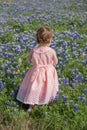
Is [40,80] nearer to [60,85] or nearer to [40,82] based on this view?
[40,82]

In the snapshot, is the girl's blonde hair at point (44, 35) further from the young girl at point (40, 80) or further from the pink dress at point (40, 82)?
the pink dress at point (40, 82)

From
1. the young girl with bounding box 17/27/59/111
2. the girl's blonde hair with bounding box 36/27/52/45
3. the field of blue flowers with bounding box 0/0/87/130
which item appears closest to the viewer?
the field of blue flowers with bounding box 0/0/87/130

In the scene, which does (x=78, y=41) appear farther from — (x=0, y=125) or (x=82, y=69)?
(x=0, y=125)

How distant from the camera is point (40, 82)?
6.05m

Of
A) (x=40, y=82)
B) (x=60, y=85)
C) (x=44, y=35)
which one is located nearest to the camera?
(x=44, y=35)

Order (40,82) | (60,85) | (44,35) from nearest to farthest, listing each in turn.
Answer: (44,35) → (40,82) → (60,85)

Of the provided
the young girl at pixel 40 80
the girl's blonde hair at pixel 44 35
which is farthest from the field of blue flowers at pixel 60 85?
the girl's blonde hair at pixel 44 35

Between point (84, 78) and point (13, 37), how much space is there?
284 cm

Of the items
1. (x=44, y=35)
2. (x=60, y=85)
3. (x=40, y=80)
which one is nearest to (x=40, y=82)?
(x=40, y=80)

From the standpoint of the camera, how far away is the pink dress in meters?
6.00

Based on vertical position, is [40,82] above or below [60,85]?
above

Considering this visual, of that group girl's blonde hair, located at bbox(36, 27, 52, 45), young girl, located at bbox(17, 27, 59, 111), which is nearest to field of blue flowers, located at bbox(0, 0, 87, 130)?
young girl, located at bbox(17, 27, 59, 111)

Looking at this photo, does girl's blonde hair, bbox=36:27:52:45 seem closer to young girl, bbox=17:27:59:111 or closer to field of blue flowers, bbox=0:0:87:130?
young girl, bbox=17:27:59:111

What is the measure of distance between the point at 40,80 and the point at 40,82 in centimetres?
3
